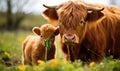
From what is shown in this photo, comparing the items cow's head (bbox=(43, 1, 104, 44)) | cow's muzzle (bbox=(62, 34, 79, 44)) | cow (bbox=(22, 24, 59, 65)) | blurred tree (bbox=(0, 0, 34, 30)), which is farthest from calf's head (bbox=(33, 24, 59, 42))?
blurred tree (bbox=(0, 0, 34, 30))

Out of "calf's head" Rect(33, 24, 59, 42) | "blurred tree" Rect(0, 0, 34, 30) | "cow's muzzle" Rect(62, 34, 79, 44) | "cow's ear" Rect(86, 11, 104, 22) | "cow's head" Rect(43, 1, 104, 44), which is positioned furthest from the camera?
"blurred tree" Rect(0, 0, 34, 30)

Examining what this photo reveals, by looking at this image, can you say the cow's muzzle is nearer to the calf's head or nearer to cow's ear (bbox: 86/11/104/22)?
the calf's head

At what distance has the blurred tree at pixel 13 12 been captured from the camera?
132 feet

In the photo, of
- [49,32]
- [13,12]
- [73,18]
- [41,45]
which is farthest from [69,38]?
[13,12]

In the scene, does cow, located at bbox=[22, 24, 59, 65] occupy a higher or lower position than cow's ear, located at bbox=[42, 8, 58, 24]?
lower

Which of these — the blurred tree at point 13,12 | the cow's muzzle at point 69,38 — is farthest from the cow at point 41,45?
the blurred tree at point 13,12

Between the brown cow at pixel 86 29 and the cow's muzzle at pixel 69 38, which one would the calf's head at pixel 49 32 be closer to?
the brown cow at pixel 86 29

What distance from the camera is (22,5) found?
134 feet

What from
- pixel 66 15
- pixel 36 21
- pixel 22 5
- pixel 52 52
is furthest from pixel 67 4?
A: pixel 36 21

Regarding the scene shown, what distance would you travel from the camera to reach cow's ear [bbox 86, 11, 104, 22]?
10.4m

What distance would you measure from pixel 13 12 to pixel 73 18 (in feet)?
115

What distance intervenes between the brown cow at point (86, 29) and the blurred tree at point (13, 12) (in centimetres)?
2791

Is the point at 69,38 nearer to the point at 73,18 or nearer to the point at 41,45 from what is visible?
the point at 73,18

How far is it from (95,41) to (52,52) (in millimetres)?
1038
